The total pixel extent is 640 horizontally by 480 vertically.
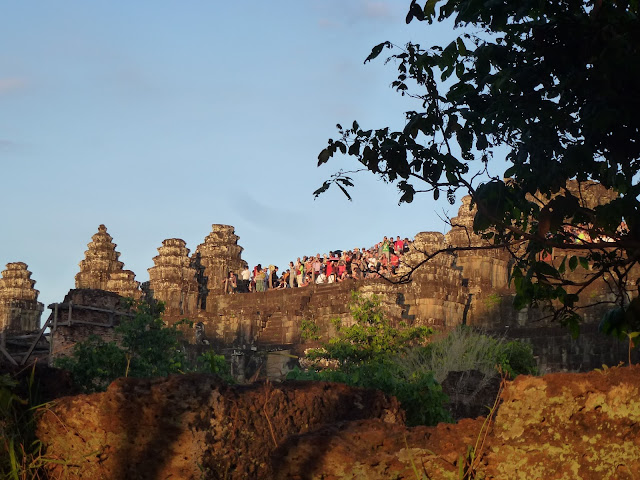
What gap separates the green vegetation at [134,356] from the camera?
15.0m

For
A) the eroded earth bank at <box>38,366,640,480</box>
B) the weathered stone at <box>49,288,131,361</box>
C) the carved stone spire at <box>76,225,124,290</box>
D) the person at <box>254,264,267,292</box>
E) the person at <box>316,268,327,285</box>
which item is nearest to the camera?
the eroded earth bank at <box>38,366,640,480</box>

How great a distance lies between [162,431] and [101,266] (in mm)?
34269

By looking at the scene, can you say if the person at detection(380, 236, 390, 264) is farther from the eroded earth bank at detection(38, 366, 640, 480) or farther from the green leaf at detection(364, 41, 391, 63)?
the eroded earth bank at detection(38, 366, 640, 480)

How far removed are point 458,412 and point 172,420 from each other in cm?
1011

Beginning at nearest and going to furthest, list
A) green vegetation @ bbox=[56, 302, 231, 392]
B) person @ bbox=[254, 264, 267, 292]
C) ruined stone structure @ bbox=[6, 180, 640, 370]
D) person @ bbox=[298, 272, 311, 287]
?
1. green vegetation @ bbox=[56, 302, 231, 392]
2. ruined stone structure @ bbox=[6, 180, 640, 370]
3. person @ bbox=[298, 272, 311, 287]
4. person @ bbox=[254, 264, 267, 292]

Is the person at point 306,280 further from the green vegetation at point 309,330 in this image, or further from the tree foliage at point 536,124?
the tree foliage at point 536,124

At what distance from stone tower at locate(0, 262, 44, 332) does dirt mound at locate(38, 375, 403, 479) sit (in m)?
33.3

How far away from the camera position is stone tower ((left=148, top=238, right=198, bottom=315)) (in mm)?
36062

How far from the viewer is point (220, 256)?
37625mm

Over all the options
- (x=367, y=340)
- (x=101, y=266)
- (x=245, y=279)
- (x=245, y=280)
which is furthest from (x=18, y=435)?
(x=101, y=266)

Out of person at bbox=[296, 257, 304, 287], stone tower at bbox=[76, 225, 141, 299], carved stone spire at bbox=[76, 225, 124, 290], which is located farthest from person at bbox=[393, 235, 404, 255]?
carved stone spire at bbox=[76, 225, 124, 290]

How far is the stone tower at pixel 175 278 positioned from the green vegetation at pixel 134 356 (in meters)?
16.2

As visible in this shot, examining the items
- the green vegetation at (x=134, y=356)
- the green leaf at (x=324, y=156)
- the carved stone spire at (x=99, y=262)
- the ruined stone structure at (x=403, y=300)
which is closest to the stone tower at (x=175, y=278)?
the ruined stone structure at (x=403, y=300)

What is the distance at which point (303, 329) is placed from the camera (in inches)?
1142
